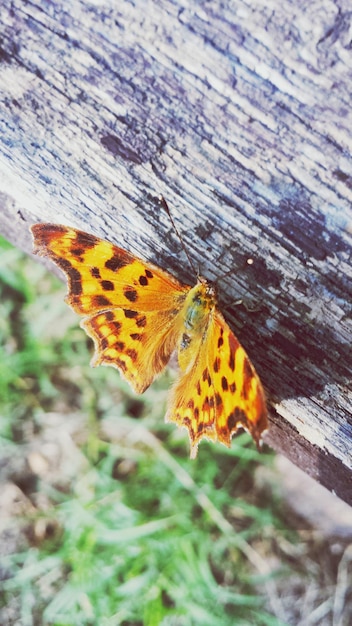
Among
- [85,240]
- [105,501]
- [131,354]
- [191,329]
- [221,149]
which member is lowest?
[105,501]

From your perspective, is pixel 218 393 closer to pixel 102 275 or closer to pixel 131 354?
pixel 131 354

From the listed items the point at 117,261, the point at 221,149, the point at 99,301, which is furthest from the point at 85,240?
the point at 221,149

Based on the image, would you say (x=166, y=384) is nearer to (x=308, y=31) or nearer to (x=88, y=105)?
(x=88, y=105)

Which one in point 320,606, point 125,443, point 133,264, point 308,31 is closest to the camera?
point 308,31

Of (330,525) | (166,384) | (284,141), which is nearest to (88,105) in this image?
(284,141)

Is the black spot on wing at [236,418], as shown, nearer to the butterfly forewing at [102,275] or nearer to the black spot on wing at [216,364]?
the black spot on wing at [216,364]

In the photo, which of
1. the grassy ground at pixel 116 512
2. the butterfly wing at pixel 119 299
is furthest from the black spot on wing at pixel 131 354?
the grassy ground at pixel 116 512

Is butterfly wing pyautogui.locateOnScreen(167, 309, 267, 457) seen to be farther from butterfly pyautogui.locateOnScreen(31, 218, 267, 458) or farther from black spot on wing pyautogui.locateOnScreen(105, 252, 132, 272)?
black spot on wing pyautogui.locateOnScreen(105, 252, 132, 272)
